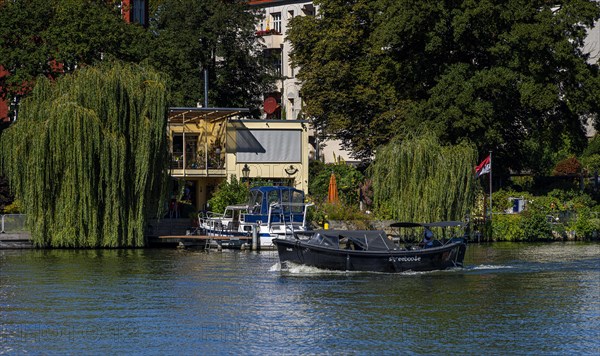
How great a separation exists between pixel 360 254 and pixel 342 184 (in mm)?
25219

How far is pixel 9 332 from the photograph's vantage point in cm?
3256

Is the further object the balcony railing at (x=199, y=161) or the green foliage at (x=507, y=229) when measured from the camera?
the balcony railing at (x=199, y=161)

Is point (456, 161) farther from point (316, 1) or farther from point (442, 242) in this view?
point (316, 1)

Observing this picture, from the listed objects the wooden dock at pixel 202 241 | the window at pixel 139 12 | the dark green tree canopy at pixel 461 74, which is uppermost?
the window at pixel 139 12

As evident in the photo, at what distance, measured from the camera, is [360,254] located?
153 feet

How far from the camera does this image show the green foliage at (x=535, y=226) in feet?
227

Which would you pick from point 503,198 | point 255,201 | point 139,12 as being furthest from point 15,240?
point 139,12

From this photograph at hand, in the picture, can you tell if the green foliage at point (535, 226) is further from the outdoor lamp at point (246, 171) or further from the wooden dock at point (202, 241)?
the wooden dock at point (202, 241)

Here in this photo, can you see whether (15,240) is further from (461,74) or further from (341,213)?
(461,74)

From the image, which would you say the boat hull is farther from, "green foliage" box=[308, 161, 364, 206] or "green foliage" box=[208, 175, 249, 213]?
"green foliage" box=[308, 161, 364, 206]

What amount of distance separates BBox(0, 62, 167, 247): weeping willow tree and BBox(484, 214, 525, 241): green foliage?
20722 millimetres

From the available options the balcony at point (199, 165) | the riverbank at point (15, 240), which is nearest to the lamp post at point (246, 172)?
the balcony at point (199, 165)

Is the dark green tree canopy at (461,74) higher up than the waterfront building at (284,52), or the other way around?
the waterfront building at (284,52)

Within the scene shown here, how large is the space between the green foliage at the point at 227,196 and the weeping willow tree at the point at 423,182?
24.4 ft
